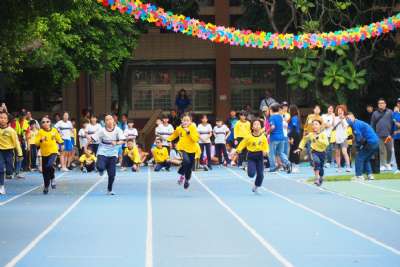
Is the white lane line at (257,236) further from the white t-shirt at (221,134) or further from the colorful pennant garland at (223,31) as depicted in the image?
the white t-shirt at (221,134)

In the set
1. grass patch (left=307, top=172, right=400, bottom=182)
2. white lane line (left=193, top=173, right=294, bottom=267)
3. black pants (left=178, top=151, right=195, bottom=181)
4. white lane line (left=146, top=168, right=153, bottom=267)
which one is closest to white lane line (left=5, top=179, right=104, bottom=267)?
white lane line (left=146, top=168, right=153, bottom=267)

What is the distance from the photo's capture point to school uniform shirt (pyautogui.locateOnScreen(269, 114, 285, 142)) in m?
27.4

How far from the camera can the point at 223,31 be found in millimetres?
24906

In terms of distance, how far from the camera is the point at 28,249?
39.9 feet

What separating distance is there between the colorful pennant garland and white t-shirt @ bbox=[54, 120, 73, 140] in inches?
276

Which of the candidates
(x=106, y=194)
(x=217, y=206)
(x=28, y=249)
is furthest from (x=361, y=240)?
(x=106, y=194)

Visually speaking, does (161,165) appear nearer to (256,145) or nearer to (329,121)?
(329,121)

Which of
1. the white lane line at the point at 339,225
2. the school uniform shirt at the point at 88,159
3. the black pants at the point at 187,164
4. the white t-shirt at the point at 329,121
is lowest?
the white lane line at the point at 339,225

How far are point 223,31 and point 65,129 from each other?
29.6 feet

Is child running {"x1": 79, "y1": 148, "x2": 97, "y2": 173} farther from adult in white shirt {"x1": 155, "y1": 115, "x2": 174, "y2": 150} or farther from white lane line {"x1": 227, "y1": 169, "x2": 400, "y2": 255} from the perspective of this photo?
white lane line {"x1": 227, "y1": 169, "x2": 400, "y2": 255}

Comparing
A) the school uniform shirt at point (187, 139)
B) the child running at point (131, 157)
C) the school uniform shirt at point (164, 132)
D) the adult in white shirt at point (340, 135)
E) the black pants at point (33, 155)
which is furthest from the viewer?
the school uniform shirt at point (164, 132)

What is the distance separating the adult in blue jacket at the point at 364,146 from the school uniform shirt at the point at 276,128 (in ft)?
11.3

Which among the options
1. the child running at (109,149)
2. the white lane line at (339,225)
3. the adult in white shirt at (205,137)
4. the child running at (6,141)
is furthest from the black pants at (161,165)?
the child running at (109,149)

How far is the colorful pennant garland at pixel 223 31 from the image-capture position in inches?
877
